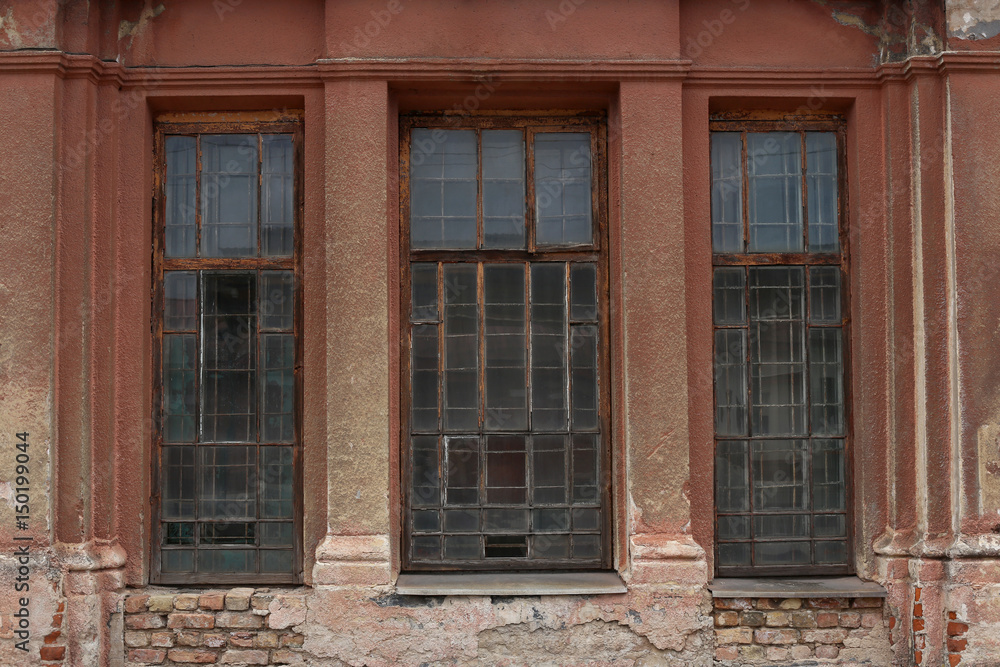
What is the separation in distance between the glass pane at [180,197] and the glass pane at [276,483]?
1.39m

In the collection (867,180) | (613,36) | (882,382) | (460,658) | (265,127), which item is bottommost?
(460,658)

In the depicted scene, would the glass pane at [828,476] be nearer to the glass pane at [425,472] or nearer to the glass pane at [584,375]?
the glass pane at [584,375]

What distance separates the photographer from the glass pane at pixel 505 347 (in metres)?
5.34

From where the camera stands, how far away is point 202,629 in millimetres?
5094

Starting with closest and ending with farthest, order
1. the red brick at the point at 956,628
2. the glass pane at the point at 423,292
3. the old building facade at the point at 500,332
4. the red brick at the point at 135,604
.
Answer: the red brick at the point at 956,628, the old building facade at the point at 500,332, the red brick at the point at 135,604, the glass pane at the point at 423,292

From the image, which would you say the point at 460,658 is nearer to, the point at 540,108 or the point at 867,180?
the point at 540,108

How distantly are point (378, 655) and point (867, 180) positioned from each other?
417cm

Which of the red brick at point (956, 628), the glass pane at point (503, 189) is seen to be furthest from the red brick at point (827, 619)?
the glass pane at point (503, 189)

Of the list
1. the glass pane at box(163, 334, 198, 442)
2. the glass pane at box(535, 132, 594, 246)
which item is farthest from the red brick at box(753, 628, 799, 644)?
the glass pane at box(163, 334, 198, 442)

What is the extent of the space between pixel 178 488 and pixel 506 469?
207cm

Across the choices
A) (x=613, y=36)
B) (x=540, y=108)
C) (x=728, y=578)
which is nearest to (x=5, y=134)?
(x=540, y=108)

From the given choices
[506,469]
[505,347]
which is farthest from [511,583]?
[505,347]

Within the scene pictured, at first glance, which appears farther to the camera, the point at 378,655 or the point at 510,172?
the point at 510,172

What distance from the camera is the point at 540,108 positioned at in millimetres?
5457
